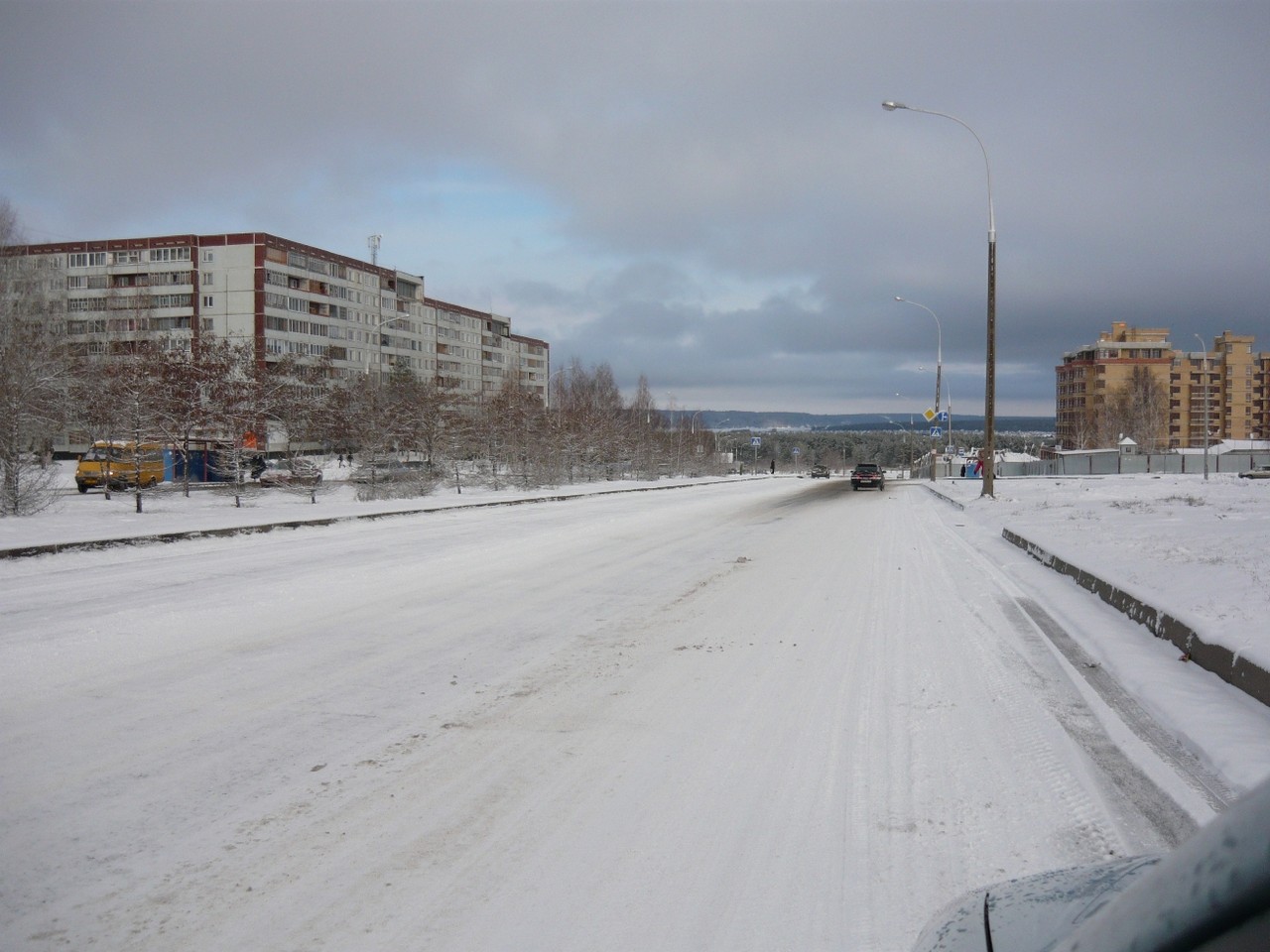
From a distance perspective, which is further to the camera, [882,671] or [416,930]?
[882,671]

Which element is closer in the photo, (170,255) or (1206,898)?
(1206,898)

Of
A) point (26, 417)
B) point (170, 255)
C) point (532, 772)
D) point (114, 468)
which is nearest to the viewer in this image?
point (532, 772)

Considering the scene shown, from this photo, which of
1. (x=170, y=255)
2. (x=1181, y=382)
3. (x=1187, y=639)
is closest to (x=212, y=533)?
(x=1187, y=639)

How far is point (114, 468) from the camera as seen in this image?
37812 millimetres

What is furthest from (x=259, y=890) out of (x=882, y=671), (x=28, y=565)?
(x=28, y=565)

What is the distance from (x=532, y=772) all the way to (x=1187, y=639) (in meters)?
6.01

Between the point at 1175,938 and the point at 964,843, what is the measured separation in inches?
126

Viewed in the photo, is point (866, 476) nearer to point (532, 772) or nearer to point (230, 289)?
point (532, 772)

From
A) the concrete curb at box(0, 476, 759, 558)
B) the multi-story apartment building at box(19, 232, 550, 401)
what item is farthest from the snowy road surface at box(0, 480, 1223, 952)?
the multi-story apartment building at box(19, 232, 550, 401)

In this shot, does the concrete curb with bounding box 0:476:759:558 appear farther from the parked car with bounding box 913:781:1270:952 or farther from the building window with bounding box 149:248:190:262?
the building window with bounding box 149:248:190:262

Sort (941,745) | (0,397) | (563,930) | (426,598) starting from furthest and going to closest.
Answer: (0,397) < (426,598) < (941,745) < (563,930)

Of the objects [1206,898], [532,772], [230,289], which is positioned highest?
[230,289]

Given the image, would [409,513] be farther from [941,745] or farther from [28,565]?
[941,745]

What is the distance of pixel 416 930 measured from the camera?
316 cm
